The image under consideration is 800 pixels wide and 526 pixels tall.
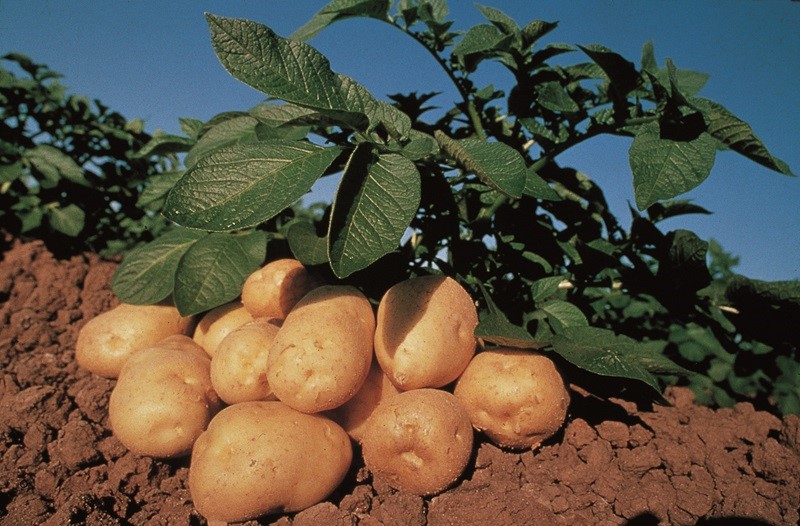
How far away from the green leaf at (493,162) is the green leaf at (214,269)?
2.28ft

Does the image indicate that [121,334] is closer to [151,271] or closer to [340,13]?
[151,271]

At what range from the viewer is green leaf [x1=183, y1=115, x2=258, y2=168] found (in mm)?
1639

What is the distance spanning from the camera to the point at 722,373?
2104 millimetres

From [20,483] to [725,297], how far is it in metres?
1.98

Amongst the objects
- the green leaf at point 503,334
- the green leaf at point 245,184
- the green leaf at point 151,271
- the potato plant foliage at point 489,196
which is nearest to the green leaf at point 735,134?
the potato plant foliage at point 489,196

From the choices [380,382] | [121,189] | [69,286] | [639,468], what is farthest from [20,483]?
[121,189]

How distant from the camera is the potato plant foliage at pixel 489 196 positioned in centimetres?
106

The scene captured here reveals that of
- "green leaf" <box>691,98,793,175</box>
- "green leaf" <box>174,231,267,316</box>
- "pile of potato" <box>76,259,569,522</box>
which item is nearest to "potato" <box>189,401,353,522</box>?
"pile of potato" <box>76,259,569,522</box>

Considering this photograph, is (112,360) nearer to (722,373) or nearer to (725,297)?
(725,297)

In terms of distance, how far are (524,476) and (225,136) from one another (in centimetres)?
123

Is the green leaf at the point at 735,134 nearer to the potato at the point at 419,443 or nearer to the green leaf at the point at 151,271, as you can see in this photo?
the potato at the point at 419,443

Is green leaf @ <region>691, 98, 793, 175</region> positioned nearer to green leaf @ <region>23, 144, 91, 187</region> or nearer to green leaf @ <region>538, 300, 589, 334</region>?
green leaf @ <region>538, 300, 589, 334</region>

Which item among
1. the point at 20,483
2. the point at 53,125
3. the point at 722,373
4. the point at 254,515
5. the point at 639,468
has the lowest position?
the point at 20,483

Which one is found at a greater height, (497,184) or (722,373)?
(497,184)
